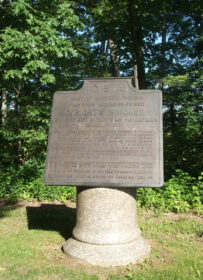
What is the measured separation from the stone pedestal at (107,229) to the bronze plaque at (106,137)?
23 cm

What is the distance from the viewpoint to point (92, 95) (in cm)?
403

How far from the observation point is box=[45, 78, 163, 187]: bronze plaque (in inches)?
143

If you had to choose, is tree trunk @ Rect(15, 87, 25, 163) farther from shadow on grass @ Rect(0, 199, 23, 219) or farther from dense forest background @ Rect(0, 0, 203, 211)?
shadow on grass @ Rect(0, 199, 23, 219)

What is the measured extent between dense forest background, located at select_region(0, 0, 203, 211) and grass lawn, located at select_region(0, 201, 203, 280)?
90 cm

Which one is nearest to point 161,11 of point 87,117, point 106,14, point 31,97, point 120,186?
point 106,14

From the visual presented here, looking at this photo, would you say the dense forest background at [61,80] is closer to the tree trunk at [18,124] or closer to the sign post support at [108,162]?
the tree trunk at [18,124]

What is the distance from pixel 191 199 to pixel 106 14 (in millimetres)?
7317

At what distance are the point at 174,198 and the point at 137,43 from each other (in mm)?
6639

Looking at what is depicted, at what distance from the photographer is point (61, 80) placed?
Answer: 26.2ft

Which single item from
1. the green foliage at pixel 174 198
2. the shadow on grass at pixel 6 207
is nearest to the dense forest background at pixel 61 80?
the green foliage at pixel 174 198

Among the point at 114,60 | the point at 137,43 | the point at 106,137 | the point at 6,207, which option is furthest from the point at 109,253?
the point at 114,60

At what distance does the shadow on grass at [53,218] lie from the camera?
16.6ft

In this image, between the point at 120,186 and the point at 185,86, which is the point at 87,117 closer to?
the point at 120,186

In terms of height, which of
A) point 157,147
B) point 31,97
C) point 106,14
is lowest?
point 157,147
